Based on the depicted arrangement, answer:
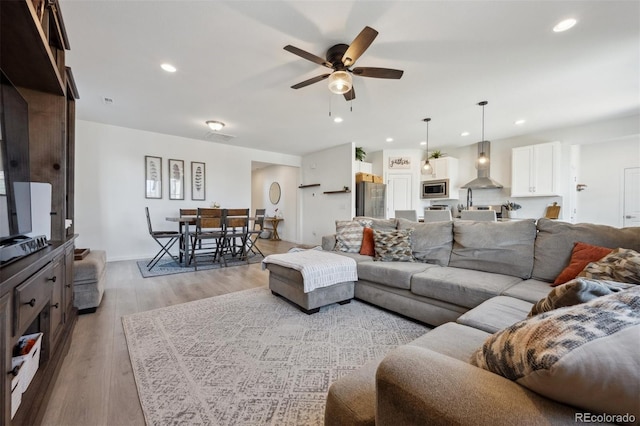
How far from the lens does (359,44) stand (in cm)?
206

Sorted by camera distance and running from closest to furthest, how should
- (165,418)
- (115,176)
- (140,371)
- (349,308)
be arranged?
(165,418)
(140,371)
(349,308)
(115,176)

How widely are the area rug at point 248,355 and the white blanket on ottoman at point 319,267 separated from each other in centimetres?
32

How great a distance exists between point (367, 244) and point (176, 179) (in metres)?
4.49

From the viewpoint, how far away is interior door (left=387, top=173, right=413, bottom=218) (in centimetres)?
677

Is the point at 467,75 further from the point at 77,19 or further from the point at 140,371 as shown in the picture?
the point at 140,371

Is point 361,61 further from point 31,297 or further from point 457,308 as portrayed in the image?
point 31,297

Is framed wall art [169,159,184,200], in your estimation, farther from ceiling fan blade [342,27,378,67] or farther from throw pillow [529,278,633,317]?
throw pillow [529,278,633,317]

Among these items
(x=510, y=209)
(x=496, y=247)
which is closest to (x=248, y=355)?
(x=496, y=247)

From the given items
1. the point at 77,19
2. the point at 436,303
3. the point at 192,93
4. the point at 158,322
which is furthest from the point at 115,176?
the point at 436,303

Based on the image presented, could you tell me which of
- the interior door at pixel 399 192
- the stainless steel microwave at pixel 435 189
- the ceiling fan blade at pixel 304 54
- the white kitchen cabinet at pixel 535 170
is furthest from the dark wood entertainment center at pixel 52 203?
the white kitchen cabinet at pixel 535 170

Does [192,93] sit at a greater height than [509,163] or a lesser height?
greater

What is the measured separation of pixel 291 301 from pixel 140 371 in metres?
1.40

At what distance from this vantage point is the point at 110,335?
2088 mm

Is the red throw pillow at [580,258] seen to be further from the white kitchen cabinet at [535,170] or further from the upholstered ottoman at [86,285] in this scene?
the upholstered ottoman at [86,285]
